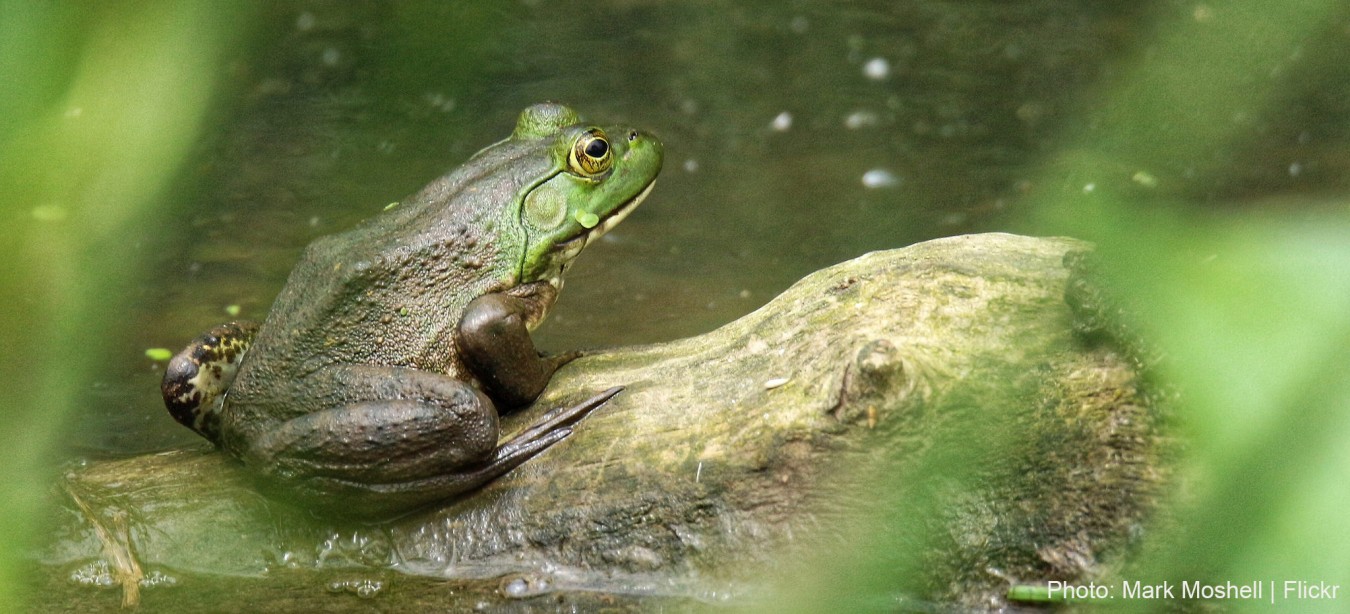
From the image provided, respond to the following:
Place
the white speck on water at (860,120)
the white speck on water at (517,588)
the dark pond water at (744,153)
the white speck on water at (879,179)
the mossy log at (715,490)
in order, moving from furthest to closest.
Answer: the white speck on water at (860,120) → the white speck on water at (879,179) → the dark pond water at (744,153) → the white speck on water at (517,588) → the mossy log at (715,490)

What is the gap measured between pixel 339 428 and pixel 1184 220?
274 cm

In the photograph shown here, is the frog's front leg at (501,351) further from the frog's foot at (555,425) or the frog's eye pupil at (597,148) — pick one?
the frog's eye pupil at (597,148)

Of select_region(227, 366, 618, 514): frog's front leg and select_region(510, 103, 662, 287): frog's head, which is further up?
select_region(510, 103, 662, 287): frog's head

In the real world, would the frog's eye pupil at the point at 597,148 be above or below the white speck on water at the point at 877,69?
below

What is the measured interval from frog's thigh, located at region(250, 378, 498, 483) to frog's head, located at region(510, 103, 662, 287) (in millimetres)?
711

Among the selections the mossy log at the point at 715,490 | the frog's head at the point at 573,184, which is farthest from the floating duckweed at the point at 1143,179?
the frog's head at the point at 573,184

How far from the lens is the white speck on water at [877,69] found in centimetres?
799

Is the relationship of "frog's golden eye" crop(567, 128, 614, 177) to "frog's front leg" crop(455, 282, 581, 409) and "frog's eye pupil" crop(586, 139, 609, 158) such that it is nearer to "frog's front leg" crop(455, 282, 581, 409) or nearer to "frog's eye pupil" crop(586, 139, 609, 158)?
"frog's eye pupil" crop(586, 139, 609, 158)

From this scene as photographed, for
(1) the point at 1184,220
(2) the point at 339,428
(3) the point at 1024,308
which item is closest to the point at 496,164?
(2) the point at 339,428

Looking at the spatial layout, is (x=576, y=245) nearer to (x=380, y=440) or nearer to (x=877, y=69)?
(x=380, y=440)

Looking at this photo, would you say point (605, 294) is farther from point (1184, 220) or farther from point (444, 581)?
point (1184, 220)

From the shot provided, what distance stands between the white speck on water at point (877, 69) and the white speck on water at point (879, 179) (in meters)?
1.58

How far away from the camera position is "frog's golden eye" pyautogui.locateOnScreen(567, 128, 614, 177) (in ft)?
11.9

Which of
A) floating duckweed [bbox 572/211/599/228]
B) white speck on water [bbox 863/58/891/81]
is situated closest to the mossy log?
floating duckweed [bbox 572/211/599/228]
